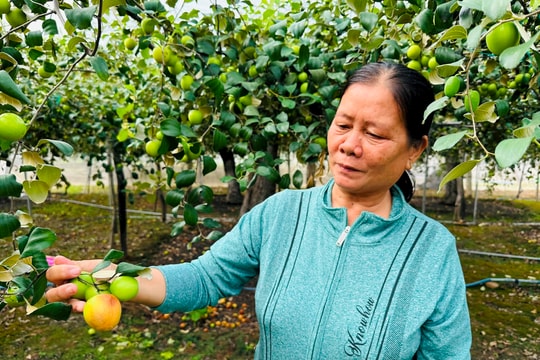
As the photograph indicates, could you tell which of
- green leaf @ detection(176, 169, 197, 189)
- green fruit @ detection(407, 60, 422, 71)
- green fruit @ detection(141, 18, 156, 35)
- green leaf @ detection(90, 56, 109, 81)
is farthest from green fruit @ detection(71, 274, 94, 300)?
green fruit @ detection(407, 60, 422, 71)

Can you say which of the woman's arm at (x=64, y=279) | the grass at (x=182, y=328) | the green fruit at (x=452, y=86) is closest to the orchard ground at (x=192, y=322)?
the grass at (x=182, y=328)

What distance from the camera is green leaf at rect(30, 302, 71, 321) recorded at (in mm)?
640

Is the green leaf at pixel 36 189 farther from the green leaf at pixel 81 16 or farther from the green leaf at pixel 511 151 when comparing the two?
the green leaf at pixel 511 151

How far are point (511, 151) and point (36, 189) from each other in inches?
30.6

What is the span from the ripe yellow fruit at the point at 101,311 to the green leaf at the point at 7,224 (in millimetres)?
180

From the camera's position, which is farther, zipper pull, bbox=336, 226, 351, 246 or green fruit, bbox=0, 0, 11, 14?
zipper pull, bbox=336, 226, 351, 246

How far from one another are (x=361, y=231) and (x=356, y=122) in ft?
0.89

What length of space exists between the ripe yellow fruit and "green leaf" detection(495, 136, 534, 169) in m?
0.63

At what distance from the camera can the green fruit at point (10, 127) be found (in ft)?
2.22

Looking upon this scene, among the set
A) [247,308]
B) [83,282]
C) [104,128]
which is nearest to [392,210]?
[83,282]

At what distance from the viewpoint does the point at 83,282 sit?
776 mm

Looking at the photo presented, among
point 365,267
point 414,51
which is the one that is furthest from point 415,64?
point 365,267

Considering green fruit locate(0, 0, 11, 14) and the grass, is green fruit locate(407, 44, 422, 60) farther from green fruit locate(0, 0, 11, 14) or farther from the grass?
the grass

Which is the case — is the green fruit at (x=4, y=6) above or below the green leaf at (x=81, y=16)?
above
